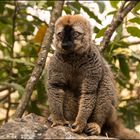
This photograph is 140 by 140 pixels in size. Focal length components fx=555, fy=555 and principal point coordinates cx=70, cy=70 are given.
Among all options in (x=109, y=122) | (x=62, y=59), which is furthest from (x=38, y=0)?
(x=109, y=122)

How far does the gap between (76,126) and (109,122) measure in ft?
2.16

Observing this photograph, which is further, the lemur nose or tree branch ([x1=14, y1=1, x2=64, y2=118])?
tree branch ([x1=14, y1=1, x2=64, y2=118])

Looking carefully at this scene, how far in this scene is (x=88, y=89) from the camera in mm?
6602

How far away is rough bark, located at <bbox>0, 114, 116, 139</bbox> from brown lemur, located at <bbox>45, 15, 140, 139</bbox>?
0.64m

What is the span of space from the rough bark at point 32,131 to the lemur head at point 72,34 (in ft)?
3.46

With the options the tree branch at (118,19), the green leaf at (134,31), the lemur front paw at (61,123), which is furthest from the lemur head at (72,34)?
the green leaf at (134,31)

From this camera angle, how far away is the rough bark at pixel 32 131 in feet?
17.7

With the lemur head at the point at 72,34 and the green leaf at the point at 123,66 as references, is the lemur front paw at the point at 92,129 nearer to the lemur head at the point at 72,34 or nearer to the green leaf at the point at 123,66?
the lemur head at the point at 72,34

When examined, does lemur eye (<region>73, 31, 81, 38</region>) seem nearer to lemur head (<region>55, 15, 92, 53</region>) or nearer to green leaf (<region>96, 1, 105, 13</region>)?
lemur head (<region>55, 15, 92, 53</region>)

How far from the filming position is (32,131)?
18.1 feet

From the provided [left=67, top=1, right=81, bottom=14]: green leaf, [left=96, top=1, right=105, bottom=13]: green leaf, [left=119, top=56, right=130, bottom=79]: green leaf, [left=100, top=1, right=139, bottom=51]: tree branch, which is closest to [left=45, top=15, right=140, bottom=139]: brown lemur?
[left=100, top=1, right=139, bottom=51]: tree branch

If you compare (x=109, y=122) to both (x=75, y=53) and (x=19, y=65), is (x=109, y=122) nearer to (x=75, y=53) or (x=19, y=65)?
(x=75, y=53)

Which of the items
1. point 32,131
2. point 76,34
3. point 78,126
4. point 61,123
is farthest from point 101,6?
point 32,131

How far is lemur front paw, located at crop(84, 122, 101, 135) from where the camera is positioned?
6422 millimetres
